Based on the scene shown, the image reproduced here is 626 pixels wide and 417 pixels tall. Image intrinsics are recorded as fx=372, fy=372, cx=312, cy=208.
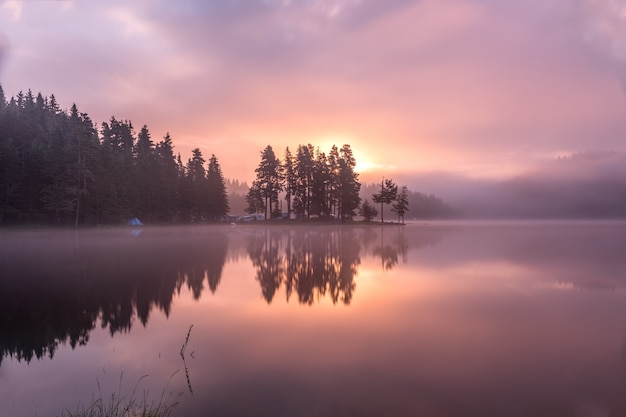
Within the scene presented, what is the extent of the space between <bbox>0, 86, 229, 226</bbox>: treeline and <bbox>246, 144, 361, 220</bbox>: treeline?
1583 cm

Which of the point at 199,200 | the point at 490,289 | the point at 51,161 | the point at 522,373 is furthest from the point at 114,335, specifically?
the point at 199,200

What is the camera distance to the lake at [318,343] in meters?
6.98

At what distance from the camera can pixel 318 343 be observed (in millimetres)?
10047

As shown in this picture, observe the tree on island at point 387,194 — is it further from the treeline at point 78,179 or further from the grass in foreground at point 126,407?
the grass in foreground at point 126,407

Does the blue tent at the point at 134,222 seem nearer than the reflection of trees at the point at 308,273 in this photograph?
No

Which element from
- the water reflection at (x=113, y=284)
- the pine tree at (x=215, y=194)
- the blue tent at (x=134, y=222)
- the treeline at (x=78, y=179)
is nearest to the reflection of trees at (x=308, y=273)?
the water reflection at (x=113, y=284)

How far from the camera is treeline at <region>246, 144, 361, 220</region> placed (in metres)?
99.5

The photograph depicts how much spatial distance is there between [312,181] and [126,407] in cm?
9439

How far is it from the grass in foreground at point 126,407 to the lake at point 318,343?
0.13m

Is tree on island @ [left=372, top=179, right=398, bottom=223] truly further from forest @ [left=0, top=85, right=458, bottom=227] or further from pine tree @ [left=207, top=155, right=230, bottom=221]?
pine tree @ [left=207, top=155, right=230, bottom=221]

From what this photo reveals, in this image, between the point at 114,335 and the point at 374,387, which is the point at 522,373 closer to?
the point at 374,387

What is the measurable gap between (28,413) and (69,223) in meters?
70.3

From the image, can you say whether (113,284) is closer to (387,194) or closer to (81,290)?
(81,290)

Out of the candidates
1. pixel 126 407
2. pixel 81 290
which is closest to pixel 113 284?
pixel 81 290
